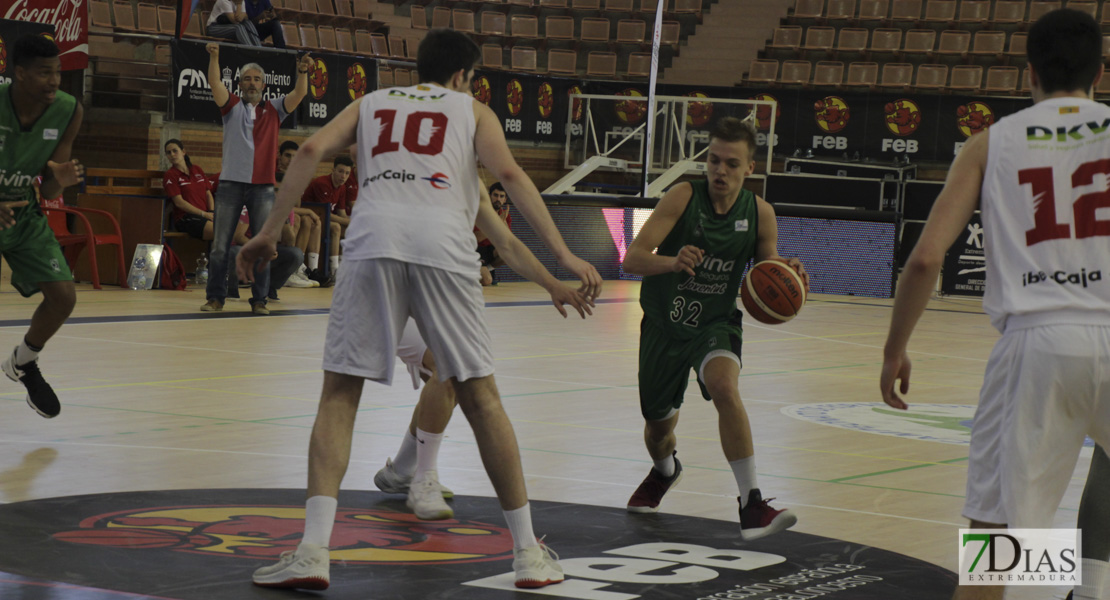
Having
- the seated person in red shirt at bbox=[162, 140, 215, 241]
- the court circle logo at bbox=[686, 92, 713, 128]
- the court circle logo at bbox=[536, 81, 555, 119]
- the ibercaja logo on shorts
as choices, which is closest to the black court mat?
the ibercaja logo on shorts

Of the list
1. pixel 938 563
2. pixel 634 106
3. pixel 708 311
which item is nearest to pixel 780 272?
pixel 708 311

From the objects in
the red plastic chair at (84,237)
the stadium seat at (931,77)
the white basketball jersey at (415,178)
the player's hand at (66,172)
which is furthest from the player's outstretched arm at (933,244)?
the stadium seat at (931,77)

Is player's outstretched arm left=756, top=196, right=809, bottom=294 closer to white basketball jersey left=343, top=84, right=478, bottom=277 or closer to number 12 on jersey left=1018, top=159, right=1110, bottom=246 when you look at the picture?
white basketball jersey left=343, top=84, right=478, bottom=277

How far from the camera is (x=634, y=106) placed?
71.3 ft

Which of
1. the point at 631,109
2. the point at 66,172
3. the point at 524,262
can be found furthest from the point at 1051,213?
the point at 631,109

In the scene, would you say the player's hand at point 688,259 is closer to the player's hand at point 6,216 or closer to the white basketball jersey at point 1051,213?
the white basketball jersey at point 1051,213

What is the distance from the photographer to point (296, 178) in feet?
12.7

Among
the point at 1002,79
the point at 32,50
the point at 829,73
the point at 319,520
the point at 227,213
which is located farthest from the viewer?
the point at 829,73

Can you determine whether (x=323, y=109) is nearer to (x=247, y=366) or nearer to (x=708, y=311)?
(x=247, y=366)

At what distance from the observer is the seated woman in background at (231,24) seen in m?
16.2

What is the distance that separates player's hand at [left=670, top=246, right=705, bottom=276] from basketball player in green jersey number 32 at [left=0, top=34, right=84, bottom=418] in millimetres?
2881

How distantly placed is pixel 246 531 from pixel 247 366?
Result: 4.22m

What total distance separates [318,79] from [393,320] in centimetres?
1386

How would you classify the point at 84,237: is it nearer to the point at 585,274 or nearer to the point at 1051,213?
the point at 585,274
